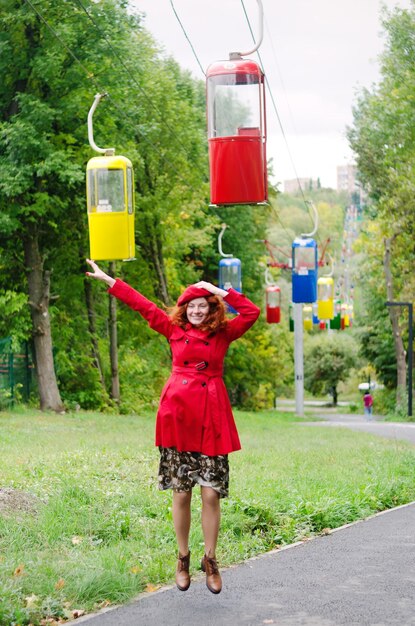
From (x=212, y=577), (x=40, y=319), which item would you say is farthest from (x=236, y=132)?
(x=40, y=319)

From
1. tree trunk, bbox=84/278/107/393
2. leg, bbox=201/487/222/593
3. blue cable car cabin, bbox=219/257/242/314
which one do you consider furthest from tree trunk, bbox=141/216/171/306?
leg, bbox=201/487/222/593

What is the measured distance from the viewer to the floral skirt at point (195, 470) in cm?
780

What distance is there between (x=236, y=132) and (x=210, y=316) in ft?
28.2

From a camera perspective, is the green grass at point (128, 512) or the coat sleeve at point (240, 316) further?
the coat sleeve at point (240, 316)

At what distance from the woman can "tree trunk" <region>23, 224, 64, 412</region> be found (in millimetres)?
25479

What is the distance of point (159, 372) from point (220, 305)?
43.5 metres

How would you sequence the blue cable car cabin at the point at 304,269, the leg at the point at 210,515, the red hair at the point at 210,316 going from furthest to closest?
the blue cable car cabin at the point at 304,269
the red hair at the point at 210,316
the leg at the point at 210,515

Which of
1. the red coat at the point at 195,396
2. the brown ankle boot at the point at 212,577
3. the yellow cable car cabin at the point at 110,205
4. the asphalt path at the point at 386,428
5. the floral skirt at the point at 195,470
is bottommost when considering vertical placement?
the asphalt path at the point at 386,428

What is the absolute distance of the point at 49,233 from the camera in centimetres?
3403

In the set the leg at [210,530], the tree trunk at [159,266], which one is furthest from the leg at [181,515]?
the tree trunk at [159,266]

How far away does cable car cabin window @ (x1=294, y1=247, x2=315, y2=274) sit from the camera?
36750 millimetres

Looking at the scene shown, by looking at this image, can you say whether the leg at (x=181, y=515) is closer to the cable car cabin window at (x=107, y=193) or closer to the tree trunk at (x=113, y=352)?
the cable car cabin window at (x=107, y=193)

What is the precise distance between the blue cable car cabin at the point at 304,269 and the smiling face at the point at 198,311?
28.5 metres

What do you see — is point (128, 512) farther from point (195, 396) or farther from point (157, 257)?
point (157, 257)
